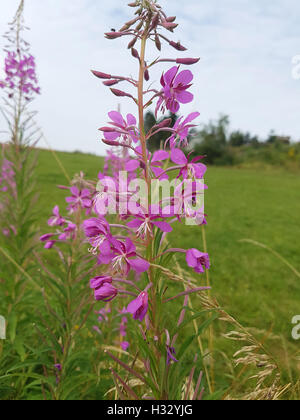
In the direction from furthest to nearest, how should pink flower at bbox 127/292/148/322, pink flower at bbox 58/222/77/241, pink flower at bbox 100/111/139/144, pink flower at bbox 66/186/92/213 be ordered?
1. pink flower at bbox 66/186/92/213
2. pink flower at bbox 58/222/77/241
3. pink flower at bbox 100/111/139/144
4. pink flower at bbox 127/292/148/322

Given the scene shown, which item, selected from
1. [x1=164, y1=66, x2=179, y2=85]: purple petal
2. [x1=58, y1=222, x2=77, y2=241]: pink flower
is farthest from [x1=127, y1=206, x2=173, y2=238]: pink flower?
[x1=58, y1=222, x2=77, y2=241]: pink flower

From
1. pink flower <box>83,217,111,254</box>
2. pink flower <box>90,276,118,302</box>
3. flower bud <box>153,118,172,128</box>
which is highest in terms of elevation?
flower bud <box>153,118,172,128</box>

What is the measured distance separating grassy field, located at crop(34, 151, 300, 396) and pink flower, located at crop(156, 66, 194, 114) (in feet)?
2.13

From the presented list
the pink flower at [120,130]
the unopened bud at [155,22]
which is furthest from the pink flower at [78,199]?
the unopened bud at [155,22]

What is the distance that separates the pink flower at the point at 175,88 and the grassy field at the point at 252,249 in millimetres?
649

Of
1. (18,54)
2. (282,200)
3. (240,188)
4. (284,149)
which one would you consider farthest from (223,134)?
(18,54)

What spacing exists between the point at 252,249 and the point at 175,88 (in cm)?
676

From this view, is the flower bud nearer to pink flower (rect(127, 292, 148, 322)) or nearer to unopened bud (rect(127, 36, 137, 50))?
unopened bud (rect(127, 36, 137, 50))

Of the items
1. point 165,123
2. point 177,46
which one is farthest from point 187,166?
point 177,46

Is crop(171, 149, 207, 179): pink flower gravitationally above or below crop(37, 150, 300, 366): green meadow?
above

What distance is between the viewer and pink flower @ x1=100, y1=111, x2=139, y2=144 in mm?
1075

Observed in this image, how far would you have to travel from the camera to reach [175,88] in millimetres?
1090

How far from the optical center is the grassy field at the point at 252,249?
4.10 metres
